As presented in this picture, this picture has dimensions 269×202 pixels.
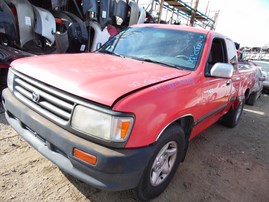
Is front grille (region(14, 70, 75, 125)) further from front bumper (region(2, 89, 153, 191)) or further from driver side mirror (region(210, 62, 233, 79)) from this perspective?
driver side mirror (region(210, 62, 233, 79))

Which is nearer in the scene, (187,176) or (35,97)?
(35,97)

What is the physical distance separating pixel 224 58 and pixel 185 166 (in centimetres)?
179

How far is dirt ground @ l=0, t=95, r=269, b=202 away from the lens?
2457 mm

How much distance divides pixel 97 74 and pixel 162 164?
1137 mm

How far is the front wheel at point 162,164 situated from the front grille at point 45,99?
826 millimetres

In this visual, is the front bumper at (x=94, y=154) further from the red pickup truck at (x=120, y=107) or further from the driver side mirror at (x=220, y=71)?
the driver side mirror at (x=220, y=71)

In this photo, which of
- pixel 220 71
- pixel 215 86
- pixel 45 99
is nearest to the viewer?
pixel 45 99

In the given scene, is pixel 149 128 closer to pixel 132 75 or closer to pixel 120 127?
pixel 120 127

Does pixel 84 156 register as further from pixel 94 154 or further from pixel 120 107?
pixel 120 107

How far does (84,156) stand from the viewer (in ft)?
6.08

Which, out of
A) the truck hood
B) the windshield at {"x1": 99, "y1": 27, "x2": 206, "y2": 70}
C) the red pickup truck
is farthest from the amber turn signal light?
the windshield at {"x1": 99, "y1": 27, "x2": 206, "y2": 70}

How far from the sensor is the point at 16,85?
2590 millimetres

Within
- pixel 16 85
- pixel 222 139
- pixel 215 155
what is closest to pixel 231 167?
pixel 215 155

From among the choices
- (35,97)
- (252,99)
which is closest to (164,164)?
(35,97)
